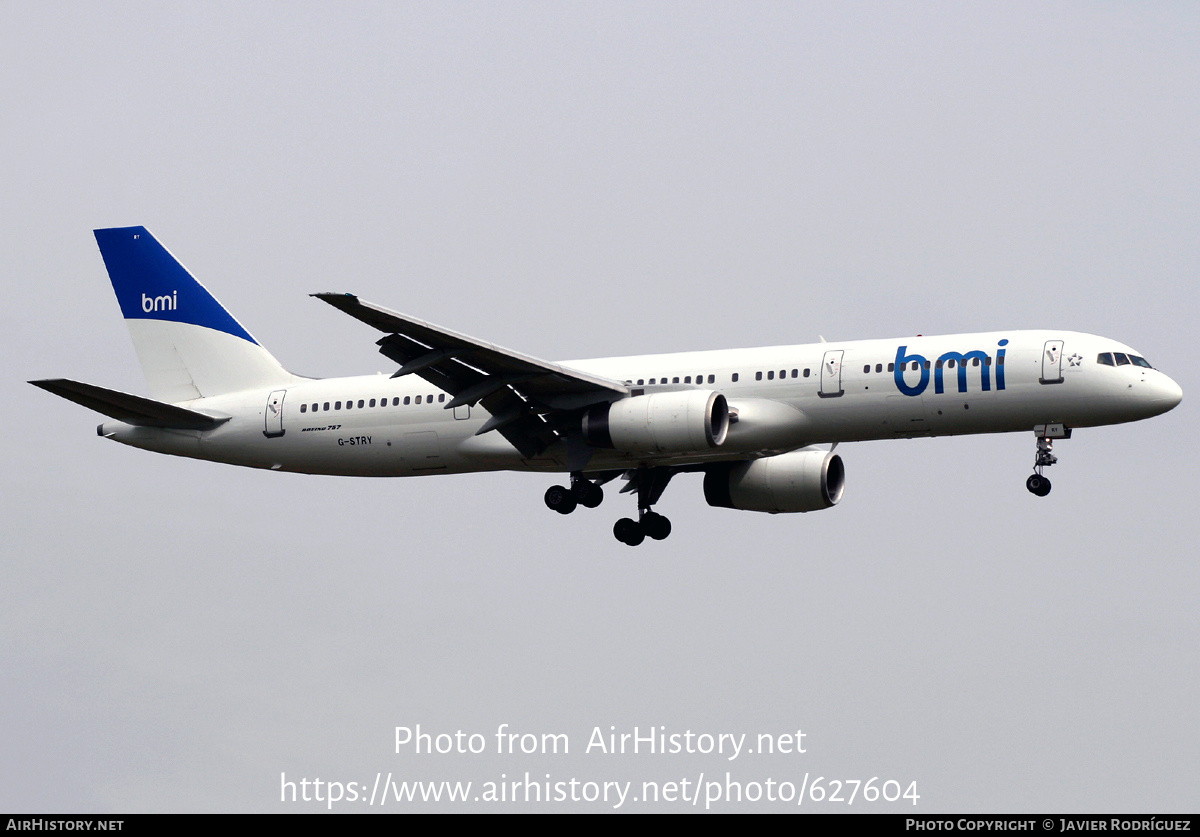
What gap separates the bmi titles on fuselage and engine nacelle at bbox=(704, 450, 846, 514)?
6044 millimetres

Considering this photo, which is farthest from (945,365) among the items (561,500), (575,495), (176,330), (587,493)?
(176,330)

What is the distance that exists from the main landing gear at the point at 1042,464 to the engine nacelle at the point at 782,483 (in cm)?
678

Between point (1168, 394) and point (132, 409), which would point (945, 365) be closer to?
point (1168, 394)

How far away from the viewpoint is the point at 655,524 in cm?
4709

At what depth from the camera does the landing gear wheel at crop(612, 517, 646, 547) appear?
4700 centimetres

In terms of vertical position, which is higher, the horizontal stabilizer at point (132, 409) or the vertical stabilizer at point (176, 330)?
the vertical stabilizer at point (176, 330)

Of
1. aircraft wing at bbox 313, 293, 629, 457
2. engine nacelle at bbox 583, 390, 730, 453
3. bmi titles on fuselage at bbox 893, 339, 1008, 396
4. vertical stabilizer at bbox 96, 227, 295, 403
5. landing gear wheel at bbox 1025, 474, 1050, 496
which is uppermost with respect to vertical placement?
vertical stabilizer at bbox 96, 227, 295, 403

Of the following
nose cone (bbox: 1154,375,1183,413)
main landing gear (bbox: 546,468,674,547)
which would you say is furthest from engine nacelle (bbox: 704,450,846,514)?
nose cone (bbox: 1154,375,1183,413)

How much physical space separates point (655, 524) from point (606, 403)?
653cm

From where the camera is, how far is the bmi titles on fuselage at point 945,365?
39625 millimetres

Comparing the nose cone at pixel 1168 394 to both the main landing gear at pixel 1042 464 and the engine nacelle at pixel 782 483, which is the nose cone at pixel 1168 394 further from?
the engine nacelle at pixel 782 483

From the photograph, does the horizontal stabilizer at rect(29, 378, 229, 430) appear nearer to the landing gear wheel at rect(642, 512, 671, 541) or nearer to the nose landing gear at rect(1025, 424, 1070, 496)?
the landing gear wheel at rect(642, 512, 671, 541)

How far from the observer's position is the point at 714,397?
40.5 m

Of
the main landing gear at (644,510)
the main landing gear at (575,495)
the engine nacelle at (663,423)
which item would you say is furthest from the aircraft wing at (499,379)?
the main landing gear at (644,510)
